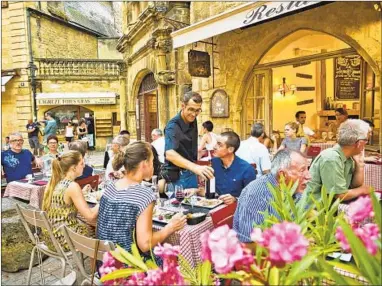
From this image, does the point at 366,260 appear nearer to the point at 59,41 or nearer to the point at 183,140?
the point at 183,140

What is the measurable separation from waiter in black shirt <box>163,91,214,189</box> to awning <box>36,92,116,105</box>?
49.9 ft

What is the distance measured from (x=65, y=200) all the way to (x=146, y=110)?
1201 cm

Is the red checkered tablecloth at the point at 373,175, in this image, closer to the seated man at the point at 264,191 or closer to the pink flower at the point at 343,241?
the seated man at the point at 264,191

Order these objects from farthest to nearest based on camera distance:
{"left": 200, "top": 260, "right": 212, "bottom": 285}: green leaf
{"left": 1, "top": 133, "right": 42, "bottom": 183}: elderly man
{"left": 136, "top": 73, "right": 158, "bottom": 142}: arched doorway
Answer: {"left": 136, "top": 73, "right": 158, "bottom": 142}: arched doorway → {"left": 1, "top": 133, "right": 42, "bottom": 183}: elderly man → {"left": 200, "top": 260, "right": 212, "bottom": 285}: green leaf

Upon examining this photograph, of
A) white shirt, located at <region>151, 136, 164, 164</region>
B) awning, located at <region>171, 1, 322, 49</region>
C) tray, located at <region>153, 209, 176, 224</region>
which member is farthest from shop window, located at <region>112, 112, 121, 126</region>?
tray, located at <region>153, 209, 176, 224</region>

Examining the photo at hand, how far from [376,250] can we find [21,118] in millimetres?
19291

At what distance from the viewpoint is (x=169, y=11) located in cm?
1011

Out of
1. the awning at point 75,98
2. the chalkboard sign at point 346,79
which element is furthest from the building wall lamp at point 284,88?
the awning at point 75,98

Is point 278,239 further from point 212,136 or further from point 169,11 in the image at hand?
point 169,11

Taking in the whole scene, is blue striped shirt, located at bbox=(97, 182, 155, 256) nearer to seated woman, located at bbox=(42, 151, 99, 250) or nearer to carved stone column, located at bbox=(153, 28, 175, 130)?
seated woman, located at bbox=(42, 151, 99, 250)

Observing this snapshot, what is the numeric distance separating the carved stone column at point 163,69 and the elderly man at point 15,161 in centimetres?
523

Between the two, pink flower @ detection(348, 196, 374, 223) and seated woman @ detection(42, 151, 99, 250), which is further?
seated woman @ detection(42, 151, 99, 250)

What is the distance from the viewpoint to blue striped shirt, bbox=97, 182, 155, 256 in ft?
7.06

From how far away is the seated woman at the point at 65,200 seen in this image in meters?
2.80
